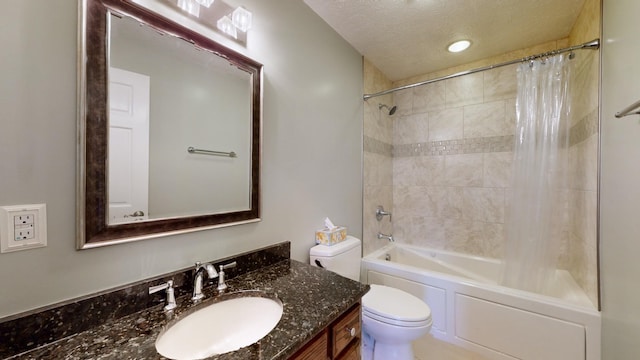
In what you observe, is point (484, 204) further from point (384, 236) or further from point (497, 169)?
point (384, 236)

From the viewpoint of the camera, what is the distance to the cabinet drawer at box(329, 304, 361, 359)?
34.3 inches

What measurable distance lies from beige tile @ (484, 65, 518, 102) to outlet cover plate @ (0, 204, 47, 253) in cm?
300

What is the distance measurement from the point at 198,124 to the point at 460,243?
2533 millimetres

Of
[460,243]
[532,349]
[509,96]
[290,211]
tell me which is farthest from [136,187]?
[509,96]

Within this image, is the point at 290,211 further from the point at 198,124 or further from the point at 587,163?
the point at 587,163

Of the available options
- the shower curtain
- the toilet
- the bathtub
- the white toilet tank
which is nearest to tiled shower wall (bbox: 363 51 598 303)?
the shower curtain

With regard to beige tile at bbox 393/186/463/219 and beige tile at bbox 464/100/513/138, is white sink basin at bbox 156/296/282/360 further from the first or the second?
beige tile at bbox 464/100/513/138

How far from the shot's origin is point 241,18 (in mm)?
1151

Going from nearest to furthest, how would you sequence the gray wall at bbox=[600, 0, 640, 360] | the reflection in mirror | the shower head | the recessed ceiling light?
the reflection in mirror < the gray wall at bbox=[600, 0, 640, 360] < the recessed ceiling light < the shower head

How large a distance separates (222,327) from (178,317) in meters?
0.18

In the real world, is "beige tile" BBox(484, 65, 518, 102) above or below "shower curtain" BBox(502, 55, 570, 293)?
above

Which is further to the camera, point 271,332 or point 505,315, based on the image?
point 505,315

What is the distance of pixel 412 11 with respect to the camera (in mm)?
1630

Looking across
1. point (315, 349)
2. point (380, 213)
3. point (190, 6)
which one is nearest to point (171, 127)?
point (190, 6)
